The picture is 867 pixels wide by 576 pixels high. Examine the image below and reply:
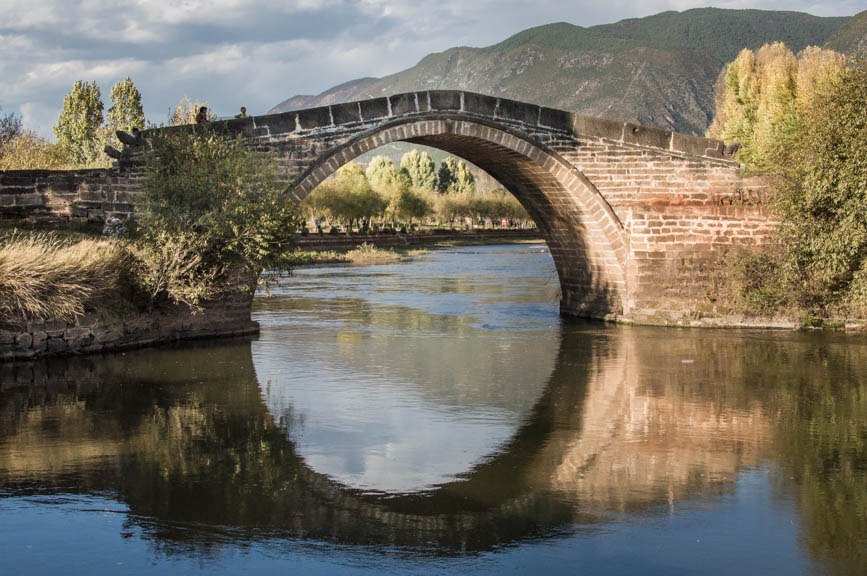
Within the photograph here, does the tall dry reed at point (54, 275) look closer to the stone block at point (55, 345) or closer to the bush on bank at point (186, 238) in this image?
the bush on bank at point (186, 238)

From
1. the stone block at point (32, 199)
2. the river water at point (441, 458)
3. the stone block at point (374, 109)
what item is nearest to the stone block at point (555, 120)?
the stone block at point (374, 109)

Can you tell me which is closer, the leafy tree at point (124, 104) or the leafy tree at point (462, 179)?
the leafy tree at point (124, 104)

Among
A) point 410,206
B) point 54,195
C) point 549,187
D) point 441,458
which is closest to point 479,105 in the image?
point 549,187

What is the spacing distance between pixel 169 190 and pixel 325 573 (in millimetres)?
11312

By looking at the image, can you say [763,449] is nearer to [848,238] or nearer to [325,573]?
[325,573]

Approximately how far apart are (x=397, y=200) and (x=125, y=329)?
71779 mm

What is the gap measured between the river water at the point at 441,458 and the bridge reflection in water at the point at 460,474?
34 mm

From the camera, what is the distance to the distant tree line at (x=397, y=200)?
242ft

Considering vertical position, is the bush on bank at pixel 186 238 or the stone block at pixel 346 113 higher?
the stone block at pixel 346 113

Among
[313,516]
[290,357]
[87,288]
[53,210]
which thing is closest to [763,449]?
[313,516]

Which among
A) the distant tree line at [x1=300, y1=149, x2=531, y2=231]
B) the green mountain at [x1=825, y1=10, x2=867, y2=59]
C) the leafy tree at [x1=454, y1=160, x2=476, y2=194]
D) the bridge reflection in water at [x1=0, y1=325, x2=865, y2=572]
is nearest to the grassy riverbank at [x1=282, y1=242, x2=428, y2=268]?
the distant tree line at [x1=300, y1=149, x2=531, y2=231]

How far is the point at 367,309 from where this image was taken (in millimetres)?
23844

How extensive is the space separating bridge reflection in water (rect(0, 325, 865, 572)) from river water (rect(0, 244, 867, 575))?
0.03 metres

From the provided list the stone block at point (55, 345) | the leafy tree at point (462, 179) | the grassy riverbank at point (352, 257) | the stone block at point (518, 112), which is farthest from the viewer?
the leafy tree at point (462, 179)
